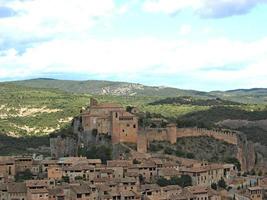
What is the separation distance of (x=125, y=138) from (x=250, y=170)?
59.6 ft

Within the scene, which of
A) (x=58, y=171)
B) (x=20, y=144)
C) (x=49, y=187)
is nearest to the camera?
(x=49, y=187)

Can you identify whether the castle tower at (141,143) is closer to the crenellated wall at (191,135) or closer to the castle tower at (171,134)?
the crenellated wall at (191,135)

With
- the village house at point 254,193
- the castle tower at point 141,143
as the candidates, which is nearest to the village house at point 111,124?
the castle tower at point 141,143

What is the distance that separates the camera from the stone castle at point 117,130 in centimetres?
7338

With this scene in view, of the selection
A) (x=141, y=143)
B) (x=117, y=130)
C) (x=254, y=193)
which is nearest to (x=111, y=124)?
(x=117, y=130)

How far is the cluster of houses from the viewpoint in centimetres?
5975

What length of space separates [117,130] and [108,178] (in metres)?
9.82

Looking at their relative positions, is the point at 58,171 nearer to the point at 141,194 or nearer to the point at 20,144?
the point at 141,194

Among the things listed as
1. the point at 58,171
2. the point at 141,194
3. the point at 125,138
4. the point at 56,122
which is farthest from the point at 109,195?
the point at 56,122

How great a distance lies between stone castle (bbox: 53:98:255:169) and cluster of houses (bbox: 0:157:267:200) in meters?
3.49

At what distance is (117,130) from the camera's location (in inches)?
2884

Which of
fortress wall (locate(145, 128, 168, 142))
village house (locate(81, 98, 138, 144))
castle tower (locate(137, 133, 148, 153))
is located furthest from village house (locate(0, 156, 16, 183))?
fortress wall (locate(145, 128, 168, 142))

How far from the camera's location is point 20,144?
114688 mm

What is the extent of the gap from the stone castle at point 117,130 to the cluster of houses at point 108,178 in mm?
3486
